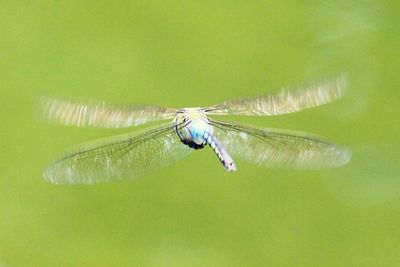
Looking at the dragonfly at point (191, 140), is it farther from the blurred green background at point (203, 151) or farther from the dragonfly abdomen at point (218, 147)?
the blurred green background at point (203, 151)

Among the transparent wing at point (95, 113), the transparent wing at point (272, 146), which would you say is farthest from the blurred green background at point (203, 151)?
the transparent wing at point (95, 113)

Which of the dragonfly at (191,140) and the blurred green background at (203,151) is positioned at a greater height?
the blurred green background at (203,151)

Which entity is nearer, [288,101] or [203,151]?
[288,101]

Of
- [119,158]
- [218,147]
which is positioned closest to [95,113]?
[119,158]

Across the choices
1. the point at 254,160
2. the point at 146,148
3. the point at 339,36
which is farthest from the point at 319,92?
the point at 339,36

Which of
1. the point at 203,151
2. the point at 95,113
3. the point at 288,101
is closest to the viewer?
the point at 95,113

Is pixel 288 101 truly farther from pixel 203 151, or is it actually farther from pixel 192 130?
pixel 203 151
